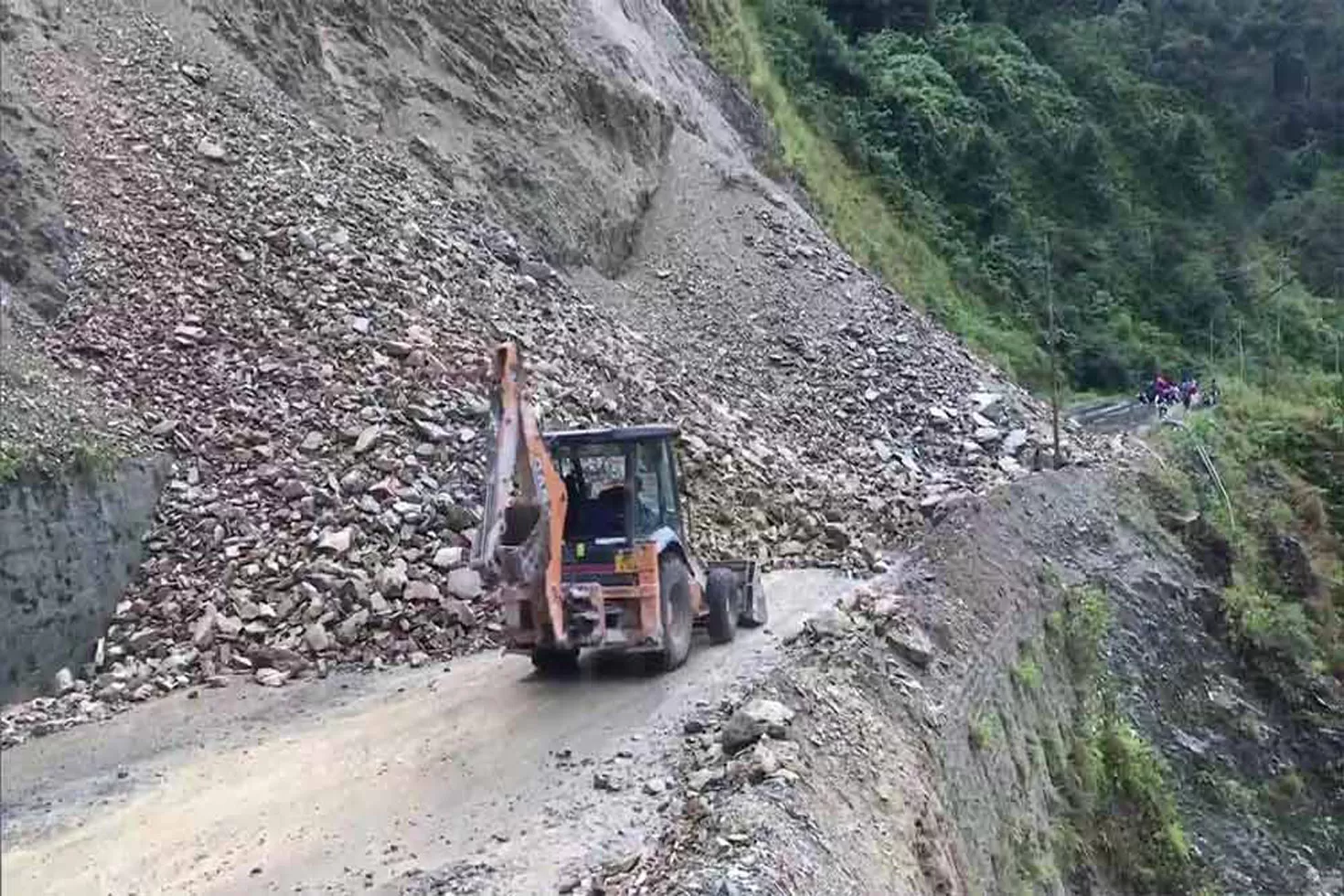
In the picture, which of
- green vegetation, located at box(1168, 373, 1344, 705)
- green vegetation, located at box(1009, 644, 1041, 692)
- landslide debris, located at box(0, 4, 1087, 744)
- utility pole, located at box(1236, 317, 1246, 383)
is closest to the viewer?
landslide debris, located at box(0, 4, 1087, 744)

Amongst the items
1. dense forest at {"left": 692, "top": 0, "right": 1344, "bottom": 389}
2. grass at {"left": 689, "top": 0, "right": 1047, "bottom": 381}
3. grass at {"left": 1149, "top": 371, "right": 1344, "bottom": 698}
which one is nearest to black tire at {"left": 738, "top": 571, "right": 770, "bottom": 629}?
grass at {"left": 1149, "top": 371, "right": 1344, "bottom": 698}

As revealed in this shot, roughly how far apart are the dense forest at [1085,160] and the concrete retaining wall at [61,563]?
22210 millimetres

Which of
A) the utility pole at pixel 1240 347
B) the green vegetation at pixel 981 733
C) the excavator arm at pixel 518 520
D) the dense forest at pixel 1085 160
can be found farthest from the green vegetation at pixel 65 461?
the utility pole at pixel 1240 347

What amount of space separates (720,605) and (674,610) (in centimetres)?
109

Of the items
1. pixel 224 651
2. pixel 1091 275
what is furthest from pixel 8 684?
pixel 1091 275

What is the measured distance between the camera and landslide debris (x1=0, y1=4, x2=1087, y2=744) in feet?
38.8

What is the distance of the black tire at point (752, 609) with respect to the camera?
12.9 m

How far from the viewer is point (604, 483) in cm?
1100

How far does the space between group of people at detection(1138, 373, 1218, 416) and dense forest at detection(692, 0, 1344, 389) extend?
3.26m

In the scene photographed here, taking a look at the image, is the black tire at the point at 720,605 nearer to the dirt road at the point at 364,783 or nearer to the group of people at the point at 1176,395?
the dirt road at the point at 364,783

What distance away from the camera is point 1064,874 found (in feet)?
43.1

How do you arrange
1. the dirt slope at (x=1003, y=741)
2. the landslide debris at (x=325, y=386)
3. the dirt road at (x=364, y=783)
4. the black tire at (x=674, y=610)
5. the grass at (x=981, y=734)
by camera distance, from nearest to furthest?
the dirt road at (x=364, y=783) → the dirt slope at (x=1003, y=741) → the black tire at (x=674, y=610) → the landslide debris at (x=325, y=386) → the grass at (x=981, y=734)

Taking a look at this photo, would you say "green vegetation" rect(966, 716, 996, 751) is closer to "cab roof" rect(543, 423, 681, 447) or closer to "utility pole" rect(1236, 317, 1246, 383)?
"cab roof" rect(543, 423, 681, 447)

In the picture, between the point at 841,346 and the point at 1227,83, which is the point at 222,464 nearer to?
the point at 841,346
